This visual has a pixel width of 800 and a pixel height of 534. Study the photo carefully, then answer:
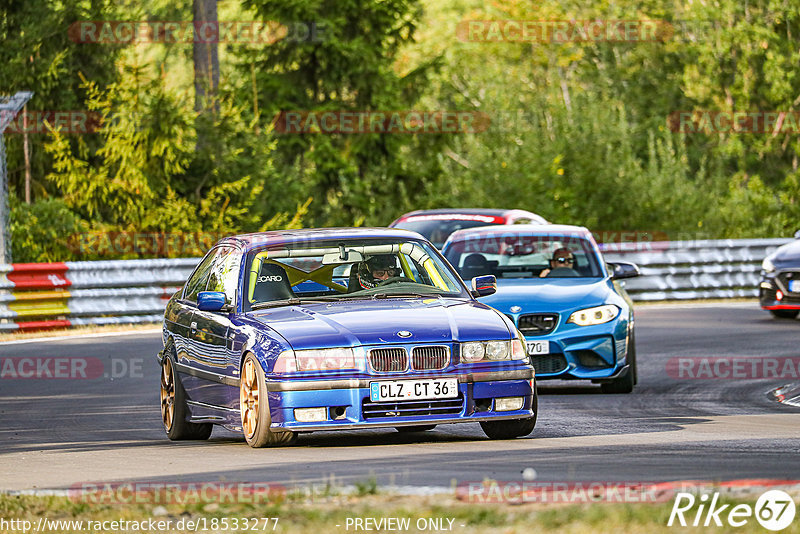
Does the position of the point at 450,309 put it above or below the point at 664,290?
above

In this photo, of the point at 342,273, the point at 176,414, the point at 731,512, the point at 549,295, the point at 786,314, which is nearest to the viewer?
the point at 731,512

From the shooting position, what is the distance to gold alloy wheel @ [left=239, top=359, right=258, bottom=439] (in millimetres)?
9984

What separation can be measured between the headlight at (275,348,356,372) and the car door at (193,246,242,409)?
0.73 meters

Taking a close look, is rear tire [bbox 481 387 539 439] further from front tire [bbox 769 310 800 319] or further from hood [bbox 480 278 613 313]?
front tire [bbox 769 310 800 319]

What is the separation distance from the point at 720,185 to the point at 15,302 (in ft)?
65.8

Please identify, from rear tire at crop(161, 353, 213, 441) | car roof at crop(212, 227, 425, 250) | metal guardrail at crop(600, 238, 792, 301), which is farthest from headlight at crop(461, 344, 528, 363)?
metal guardrail at crop(600, 238, 792, 301)

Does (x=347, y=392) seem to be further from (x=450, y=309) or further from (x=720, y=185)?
(x=720, y=185)

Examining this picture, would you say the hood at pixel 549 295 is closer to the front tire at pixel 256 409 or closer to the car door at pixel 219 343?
the car door at pixel 219 343

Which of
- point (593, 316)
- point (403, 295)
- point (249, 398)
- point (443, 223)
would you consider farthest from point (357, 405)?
point (443, 223)

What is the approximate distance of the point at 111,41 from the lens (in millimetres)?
32188

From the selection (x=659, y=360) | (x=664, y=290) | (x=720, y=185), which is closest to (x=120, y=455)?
(x=659, y=360)

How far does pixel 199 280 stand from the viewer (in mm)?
12000

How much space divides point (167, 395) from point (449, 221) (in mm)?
10717

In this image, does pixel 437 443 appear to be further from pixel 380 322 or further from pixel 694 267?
pixel 694 267
